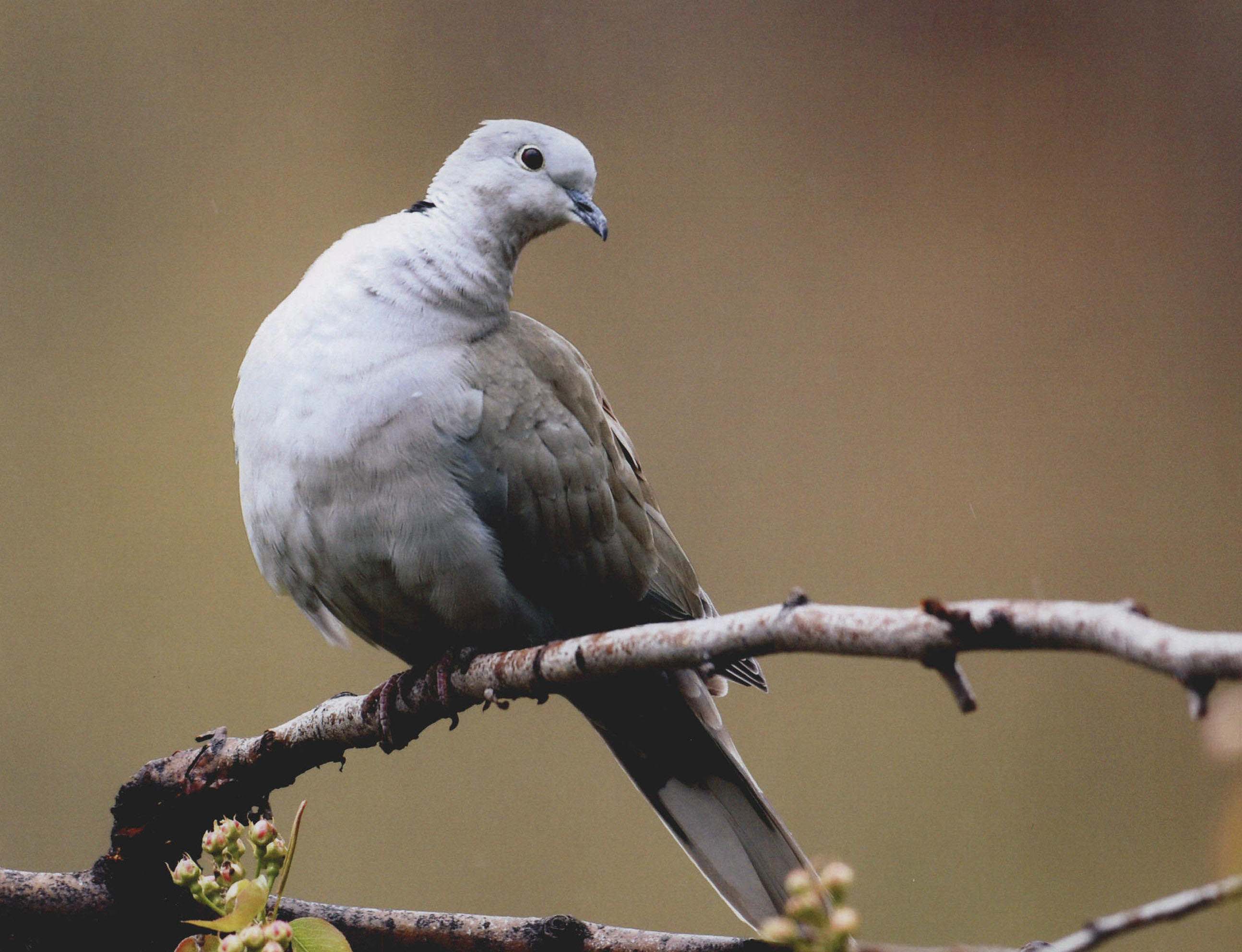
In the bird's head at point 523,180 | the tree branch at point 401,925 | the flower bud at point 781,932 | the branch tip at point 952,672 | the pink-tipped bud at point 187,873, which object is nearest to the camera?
the flower bud at point 781,932

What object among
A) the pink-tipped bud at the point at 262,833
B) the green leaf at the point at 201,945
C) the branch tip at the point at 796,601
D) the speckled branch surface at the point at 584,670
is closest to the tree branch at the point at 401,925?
the speckled branch surface at the point at 584,670

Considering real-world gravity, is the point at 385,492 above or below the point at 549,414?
below

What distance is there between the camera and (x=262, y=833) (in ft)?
3.43

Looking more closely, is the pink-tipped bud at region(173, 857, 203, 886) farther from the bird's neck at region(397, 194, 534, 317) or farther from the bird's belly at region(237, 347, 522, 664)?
the bird's neck at region(397, 194, 534, 317)

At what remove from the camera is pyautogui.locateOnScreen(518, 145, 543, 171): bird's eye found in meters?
1.76

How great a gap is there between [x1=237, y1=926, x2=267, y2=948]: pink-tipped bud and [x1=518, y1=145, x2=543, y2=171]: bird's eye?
113 centimetres

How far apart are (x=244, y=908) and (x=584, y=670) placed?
337 millimetres

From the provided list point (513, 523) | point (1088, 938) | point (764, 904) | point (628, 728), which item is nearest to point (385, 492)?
point (513, 523)

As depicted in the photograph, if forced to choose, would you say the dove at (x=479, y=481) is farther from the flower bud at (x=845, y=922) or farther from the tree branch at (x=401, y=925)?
the flower bud at (x=845, y=922)

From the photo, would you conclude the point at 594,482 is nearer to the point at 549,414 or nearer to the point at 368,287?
the point at 549,414

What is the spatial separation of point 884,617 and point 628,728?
1.04 m

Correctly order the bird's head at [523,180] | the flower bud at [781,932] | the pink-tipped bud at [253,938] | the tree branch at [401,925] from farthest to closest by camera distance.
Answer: the bird's head at [523,180] → the tree branch at [401,925] → the pink-tipped bud at [253,938] → the flower bud at [781,932]

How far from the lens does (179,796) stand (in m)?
1.50

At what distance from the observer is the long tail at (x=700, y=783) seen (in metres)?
1.67
